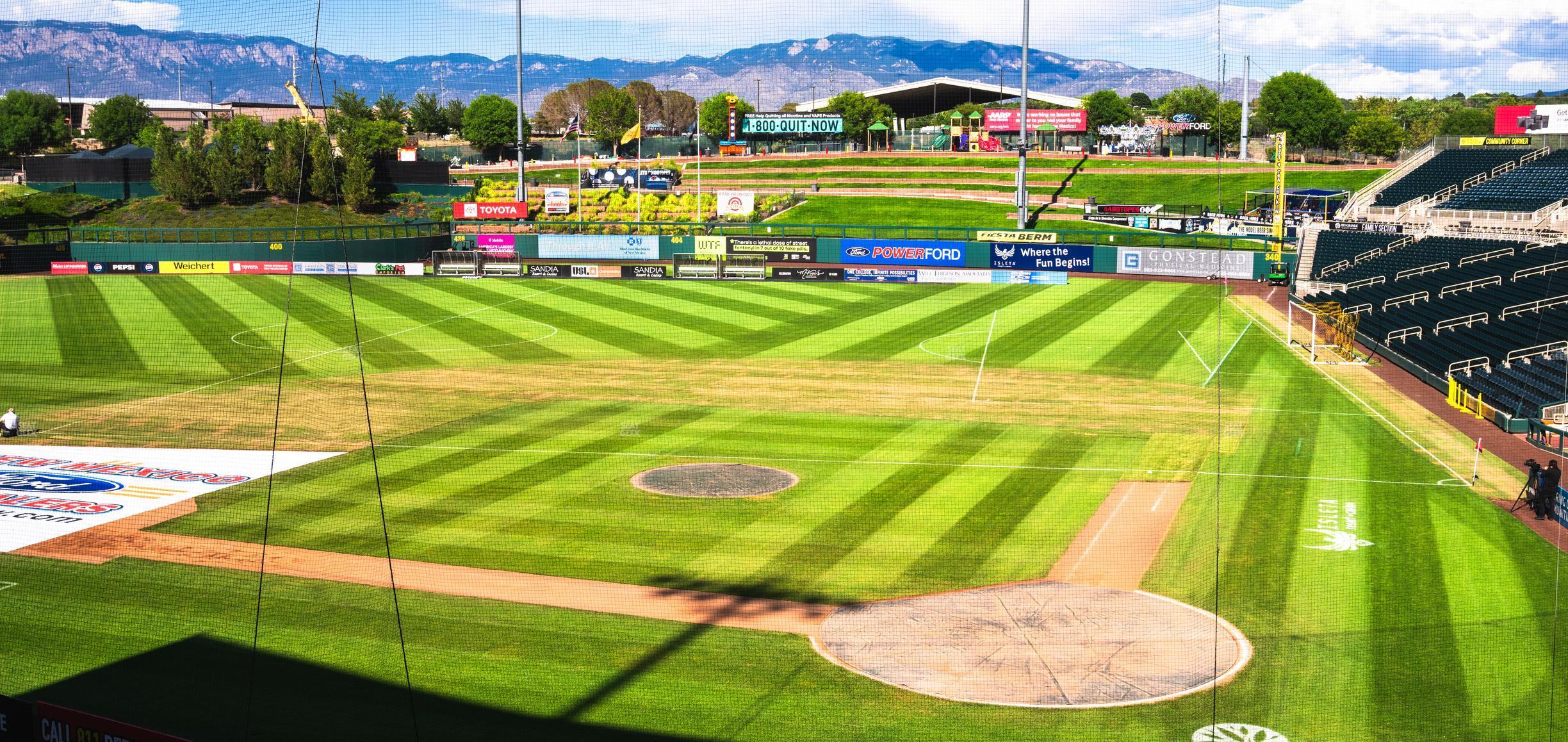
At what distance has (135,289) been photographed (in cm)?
5409

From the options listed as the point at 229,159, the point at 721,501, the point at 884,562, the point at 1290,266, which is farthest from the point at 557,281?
the point at 884,562

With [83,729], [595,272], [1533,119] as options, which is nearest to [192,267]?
[595,272]

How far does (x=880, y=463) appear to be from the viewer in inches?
992

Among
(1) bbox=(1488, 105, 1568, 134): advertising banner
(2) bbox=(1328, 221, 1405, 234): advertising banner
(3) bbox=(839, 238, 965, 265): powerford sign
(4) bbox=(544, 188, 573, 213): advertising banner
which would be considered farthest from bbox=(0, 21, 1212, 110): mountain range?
(4) bbox=(544, 188, 573, 213): advertising banner

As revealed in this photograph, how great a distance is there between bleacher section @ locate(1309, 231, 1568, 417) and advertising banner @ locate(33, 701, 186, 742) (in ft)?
94.0

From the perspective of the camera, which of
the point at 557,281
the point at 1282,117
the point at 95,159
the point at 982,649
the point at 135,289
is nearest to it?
the point at 982,649

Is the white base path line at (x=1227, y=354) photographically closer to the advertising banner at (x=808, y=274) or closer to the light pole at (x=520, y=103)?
the light pole at (x=520, y=103)

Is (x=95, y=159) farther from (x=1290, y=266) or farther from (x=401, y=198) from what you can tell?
(x=1290, y=266)

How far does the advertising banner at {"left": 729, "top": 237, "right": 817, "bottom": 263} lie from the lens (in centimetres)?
6341

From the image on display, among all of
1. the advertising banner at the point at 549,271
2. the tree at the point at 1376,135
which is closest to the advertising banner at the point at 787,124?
the tree at the point at 1376,135

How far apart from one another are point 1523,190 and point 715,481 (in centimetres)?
4522

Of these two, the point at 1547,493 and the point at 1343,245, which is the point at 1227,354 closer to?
the point at 1547,493

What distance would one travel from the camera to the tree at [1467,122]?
101812 mm

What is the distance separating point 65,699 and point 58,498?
966 cm
